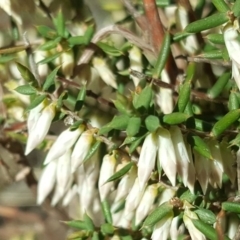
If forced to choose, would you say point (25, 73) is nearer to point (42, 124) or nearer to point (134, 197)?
point (42, 124)

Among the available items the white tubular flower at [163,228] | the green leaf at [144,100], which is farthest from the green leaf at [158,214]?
the green leaf at [144,100]

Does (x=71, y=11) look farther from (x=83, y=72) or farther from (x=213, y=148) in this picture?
(x=213, y=148)

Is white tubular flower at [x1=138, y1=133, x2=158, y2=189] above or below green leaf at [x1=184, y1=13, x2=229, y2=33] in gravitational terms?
below

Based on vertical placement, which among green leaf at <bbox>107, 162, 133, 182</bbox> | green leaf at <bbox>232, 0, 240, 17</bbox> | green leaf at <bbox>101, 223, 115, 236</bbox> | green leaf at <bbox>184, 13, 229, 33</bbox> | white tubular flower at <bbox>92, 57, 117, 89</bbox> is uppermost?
green leaf at <bbox>232, 0, 240, 17</bbox>

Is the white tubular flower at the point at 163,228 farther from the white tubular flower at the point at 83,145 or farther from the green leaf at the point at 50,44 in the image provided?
the green leaf at the point at 50,44

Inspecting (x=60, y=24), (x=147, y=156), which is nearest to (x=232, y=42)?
(x=147, y=156)

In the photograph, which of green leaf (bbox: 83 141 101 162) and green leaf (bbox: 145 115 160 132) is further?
green leaf (bbox: 83 141 101 162)

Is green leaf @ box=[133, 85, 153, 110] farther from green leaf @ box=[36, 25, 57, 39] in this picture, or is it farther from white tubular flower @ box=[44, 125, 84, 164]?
green leaf @ box=[36, 25, 57, 39]

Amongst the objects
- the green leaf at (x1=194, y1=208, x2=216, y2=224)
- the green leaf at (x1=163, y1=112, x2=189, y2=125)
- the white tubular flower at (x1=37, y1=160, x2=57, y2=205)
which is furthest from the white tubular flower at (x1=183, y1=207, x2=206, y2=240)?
the white tubular flower at (x1=37, y1=160, x2=57, y2=205)
